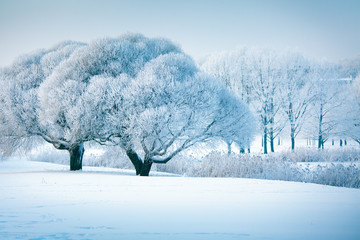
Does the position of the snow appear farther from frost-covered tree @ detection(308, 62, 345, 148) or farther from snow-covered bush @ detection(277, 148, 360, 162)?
frost-covered tree @ detection(308, 62, 345, 148)

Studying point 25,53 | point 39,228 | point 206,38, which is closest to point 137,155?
point 25,53

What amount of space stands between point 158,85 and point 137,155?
10.7 feet

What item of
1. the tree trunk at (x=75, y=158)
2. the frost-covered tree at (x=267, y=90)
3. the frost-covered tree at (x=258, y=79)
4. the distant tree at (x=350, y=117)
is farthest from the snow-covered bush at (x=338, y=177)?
the distant tree at (x=350, y=117)

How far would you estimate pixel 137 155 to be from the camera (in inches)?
475

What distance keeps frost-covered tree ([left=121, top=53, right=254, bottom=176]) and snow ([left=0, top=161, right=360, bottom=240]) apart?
13.8 feet

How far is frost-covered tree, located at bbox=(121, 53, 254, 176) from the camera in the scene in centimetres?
1024

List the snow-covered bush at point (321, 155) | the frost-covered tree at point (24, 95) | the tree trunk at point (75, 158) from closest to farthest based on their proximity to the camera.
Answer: the frost-covered tree at point (24, 95) → the tree trunk at point (75, 158) → the snow-covered bush at point (321, 155)

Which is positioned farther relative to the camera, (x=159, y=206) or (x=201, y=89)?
(x=201, y=89)

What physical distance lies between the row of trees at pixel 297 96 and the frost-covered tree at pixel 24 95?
13338 mm

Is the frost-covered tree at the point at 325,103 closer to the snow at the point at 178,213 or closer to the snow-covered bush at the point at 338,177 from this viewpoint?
the snow-covered bush at the point at 338,177

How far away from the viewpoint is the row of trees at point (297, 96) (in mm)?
21422

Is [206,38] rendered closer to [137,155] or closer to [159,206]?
[137,155]

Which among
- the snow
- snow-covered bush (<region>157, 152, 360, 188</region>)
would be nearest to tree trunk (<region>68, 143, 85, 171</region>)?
snow-covered bush (<region>157, 152, 360, 188</region>)

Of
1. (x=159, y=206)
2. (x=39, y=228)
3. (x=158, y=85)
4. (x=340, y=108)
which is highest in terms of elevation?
(x=158, y=85)
